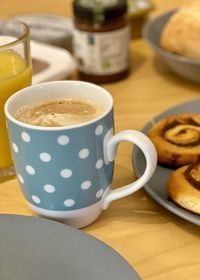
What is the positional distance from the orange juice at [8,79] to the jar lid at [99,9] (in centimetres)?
23

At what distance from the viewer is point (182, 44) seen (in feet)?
3.12

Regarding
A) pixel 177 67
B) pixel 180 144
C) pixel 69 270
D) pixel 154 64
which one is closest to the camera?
pixel 69 270

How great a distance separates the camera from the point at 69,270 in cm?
55

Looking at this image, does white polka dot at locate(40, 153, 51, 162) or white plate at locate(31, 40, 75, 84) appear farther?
white plate at locate(31, 40, 75, 84)

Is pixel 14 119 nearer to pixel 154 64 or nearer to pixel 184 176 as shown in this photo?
pixel 184 176

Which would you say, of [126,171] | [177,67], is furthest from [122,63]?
[126,171]

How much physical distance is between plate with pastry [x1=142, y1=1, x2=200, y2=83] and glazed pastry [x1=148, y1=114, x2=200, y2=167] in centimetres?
16

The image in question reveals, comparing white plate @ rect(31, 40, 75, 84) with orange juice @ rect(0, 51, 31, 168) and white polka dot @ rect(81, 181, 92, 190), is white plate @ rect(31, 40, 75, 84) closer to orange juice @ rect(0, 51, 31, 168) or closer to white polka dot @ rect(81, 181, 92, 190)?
orange juice @ rect(0, 51, 31, 168)

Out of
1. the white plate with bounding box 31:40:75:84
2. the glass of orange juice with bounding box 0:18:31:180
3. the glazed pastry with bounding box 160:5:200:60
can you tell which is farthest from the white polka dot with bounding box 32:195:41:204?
the glazed pastry with bounding box 160:5:200:60

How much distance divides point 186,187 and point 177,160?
75mm

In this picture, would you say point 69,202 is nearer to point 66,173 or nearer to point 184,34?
point 66,173

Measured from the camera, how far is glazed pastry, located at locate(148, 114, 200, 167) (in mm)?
697

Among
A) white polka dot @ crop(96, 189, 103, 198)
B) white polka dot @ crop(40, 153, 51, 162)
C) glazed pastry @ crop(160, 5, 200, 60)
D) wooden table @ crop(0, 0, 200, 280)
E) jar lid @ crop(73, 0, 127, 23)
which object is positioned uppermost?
jar lid @ crop(73, 0, 127, 23)

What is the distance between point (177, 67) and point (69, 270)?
48cm
